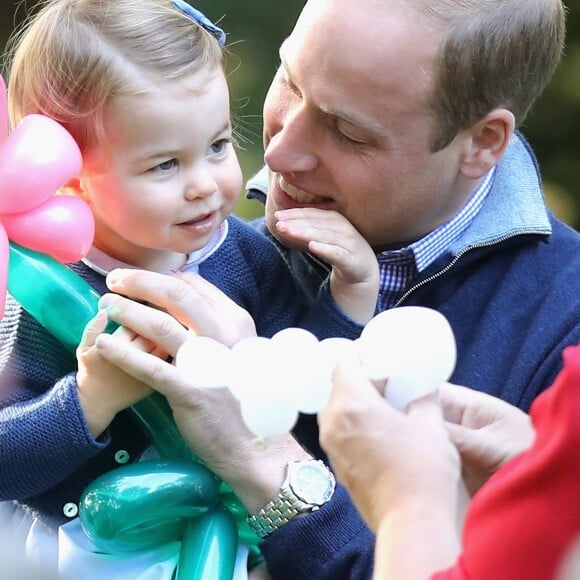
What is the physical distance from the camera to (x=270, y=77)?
13.7ft

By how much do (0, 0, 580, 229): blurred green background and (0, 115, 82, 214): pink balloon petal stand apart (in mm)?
2485

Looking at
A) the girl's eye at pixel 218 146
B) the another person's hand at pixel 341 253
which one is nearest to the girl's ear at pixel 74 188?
the girl's eye at pixel 218 146

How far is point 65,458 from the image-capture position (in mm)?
1677

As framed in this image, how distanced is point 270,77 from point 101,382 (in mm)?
2721

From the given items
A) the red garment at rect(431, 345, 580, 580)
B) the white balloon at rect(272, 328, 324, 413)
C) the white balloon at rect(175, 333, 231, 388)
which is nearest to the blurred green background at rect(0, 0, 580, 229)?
the white balloon at rect(175, 333, 231, 388)

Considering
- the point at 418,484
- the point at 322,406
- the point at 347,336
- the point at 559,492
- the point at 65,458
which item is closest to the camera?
the point at 559,492

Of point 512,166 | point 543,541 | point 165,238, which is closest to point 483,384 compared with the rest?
point 512,166

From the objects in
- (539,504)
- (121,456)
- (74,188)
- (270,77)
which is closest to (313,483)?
(121,456)

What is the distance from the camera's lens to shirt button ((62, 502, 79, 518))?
1.81 m

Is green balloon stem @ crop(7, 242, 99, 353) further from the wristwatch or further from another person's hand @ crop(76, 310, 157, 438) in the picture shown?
the wristwatch

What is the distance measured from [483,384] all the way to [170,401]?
2.03 ft

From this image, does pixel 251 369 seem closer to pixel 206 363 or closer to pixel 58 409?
pixel 206 363

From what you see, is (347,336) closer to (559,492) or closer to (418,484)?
(418,484)

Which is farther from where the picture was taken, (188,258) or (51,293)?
(188,258)
